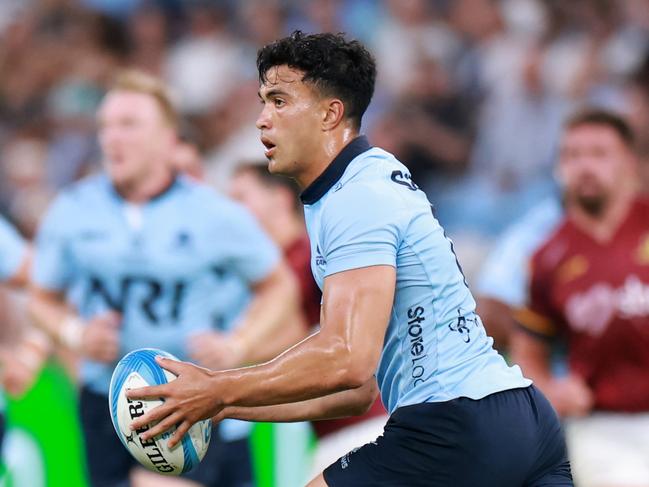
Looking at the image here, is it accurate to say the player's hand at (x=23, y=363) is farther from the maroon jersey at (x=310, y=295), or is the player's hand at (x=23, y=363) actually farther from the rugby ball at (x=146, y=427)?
the rugby ball at (x=146, y=427)

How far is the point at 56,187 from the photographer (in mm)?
11695

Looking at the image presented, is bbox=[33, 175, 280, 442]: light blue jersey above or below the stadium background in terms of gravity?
below

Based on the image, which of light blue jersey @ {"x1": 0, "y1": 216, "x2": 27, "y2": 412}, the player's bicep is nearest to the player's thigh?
light blue jersey @ {"x1": 0, "y1": 216, "x2": 27, "y2": 412}

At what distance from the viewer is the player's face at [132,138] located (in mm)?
6254

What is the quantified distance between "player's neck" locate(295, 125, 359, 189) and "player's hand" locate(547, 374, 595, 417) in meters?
2.87

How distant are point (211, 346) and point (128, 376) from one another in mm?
2256

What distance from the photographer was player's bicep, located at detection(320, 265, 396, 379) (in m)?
3.37

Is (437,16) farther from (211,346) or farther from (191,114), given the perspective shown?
(211,346)

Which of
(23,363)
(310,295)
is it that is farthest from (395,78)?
(23,363)

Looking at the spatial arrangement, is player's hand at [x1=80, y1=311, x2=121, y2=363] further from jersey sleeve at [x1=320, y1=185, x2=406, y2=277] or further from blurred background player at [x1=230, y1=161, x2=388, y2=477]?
jersey sleeve at [x1=320, y1=185, x2=406, y2=277]

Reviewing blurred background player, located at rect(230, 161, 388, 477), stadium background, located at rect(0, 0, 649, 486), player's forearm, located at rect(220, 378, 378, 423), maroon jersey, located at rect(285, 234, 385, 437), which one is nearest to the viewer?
player's forearm, located at rect(220, 378, 378, 423)

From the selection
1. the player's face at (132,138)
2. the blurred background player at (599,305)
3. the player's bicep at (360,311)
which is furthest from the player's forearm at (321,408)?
the player's face at (132,138)

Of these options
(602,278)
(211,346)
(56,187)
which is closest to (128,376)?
(211,346)

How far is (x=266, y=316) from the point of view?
6.42 m
